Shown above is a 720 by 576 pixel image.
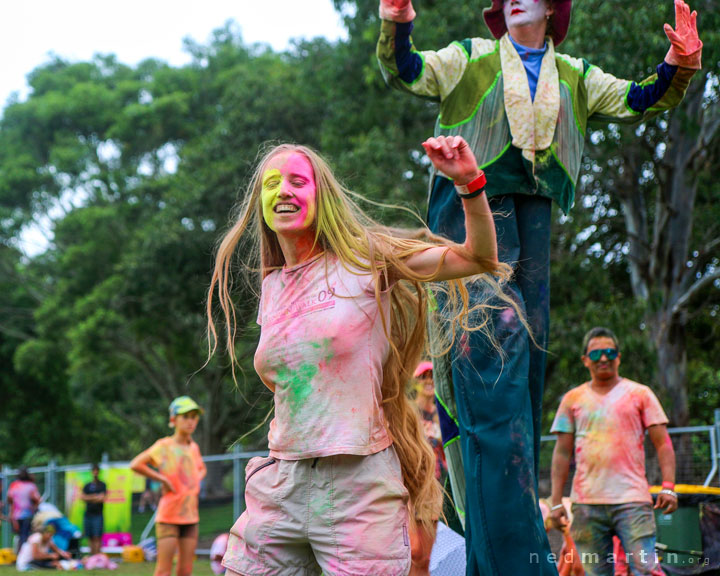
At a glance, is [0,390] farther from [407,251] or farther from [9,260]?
[407,251]

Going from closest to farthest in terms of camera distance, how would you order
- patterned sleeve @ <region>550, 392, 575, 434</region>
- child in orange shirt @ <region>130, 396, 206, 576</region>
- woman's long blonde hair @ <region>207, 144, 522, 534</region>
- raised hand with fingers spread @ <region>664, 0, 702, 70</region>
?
woman's long blonde hair @ <region>207, 144, 522, 534</region> → raised hand with fingers spread @ <region>664, 0, 702, 70</region> → patterned sleeve @ <region>550, 392, 575, 434</region> → child in orange shirt @ <region>130, 396, 206, 576</region>

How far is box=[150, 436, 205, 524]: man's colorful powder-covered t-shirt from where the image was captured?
867 centimetres

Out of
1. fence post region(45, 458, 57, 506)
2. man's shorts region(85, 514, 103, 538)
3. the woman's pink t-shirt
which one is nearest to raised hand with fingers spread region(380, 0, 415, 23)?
man's shorts region(85, 514, 103, 538)

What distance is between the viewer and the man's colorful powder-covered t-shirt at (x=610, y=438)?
235 inches

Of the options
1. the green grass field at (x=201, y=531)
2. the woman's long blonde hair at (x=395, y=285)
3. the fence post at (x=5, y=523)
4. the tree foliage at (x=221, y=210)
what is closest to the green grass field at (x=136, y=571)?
the green grass field at (x=201, y=531)

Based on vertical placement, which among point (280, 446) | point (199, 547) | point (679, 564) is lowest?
point (199, 547)

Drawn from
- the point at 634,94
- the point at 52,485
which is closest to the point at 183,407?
the point at 634,94

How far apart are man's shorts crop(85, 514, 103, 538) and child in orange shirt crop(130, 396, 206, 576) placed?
696cm

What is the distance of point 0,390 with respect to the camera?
32250 millimetres

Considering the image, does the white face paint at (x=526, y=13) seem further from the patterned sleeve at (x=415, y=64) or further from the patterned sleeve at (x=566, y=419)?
the patterned sleeve at (x=566, y=419)

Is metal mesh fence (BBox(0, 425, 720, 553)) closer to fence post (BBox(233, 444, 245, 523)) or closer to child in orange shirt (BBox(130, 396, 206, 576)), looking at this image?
fence post (BBox(233, 444, 245, 523))

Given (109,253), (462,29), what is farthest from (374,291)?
(109,253)

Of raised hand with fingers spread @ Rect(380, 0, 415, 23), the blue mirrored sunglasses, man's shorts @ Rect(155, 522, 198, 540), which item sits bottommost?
man's shorts @ Rect(155, 522, 198, 540)

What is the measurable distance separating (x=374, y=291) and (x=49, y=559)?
12.6 metres
